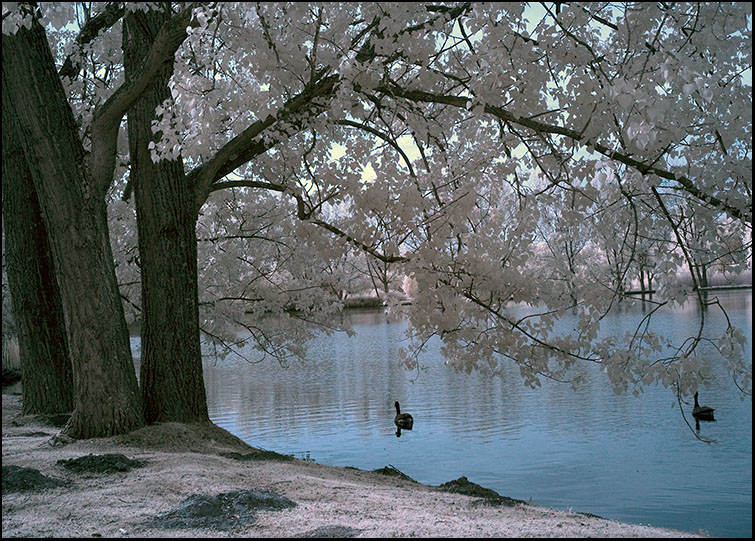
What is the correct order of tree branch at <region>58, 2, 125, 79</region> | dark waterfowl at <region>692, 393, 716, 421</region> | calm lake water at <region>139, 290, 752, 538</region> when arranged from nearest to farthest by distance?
calm lake water at <region>139, 290, 752, 538</region> → tree branch at <region>58, 2, 125, 79</region> → dark waterfowl at <region>692, 393, 716, 421</region>

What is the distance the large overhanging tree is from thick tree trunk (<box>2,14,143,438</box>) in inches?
11.5

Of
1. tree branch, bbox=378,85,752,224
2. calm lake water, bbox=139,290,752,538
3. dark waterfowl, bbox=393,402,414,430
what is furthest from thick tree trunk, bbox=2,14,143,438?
dark waterfowl, bbox=393,402,414,430

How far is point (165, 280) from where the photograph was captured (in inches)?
316

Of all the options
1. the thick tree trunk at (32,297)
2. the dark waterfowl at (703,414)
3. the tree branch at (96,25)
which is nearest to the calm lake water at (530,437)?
the dark waterfowl at (703,414)

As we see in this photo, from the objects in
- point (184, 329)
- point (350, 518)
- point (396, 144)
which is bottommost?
point (350, 518)

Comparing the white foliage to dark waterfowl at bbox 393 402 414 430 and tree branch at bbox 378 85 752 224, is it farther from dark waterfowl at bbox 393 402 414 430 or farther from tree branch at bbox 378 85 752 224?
dark waterfowl at bbox 393 402 414 430

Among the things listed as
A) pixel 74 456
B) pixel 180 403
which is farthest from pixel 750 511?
pixel 74 456

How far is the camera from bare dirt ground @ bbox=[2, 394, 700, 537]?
416 centimetres

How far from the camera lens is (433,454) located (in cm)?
1127

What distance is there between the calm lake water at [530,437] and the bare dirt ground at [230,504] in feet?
11.0

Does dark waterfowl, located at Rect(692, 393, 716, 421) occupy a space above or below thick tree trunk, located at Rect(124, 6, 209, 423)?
below

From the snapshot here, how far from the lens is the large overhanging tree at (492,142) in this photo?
5.87m

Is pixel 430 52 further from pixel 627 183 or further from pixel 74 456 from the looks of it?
pixel 74 456

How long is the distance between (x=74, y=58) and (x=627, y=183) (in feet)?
24.3
